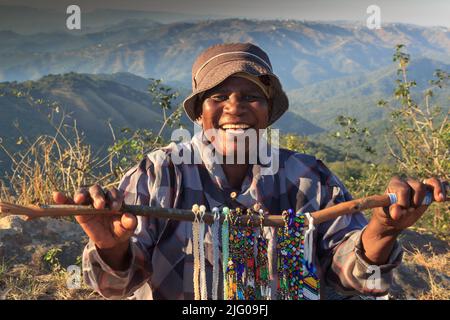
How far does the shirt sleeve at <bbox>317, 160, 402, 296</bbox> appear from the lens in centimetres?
183

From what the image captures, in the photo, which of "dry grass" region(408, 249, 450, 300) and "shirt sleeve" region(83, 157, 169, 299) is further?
"dry grass" region(408, 249, 450, 300)

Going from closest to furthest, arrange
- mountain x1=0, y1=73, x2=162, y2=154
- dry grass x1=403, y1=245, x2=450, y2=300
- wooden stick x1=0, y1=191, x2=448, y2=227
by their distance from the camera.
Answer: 1. wooden stick x1=0, y1=191, x2=448, y2=227
2. dry grass x1=403, y1=245, x2=450, y2=300
3. mountain x1=0, y1=73, x2=162, y2=154

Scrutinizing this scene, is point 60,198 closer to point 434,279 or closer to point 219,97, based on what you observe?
point 219,97

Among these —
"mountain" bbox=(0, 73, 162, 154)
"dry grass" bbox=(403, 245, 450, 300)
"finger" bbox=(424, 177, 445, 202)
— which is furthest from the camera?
"mountain" bbox=(0, 73, 162, 154)

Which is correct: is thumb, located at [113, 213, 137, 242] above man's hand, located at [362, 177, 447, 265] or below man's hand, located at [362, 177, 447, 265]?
below

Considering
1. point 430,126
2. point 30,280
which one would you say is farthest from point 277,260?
point 430,126

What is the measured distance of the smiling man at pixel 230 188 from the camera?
73.1 inches

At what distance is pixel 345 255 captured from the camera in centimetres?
194

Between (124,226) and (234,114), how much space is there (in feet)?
2.55

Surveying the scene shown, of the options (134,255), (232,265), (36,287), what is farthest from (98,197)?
(36,287)

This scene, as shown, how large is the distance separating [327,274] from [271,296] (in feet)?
1.09

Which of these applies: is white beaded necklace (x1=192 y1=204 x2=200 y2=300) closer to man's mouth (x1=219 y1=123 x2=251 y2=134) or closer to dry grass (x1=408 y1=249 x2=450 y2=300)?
man's mouth (x1=219 y1=123 x2=251 y2=134)

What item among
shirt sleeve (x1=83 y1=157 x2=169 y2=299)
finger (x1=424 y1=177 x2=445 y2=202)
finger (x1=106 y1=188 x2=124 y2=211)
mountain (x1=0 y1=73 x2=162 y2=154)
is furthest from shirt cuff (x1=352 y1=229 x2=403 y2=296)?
mountain (x1=0 y1=73 x2=162 y2=154)

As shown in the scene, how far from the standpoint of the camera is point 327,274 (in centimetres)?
208
